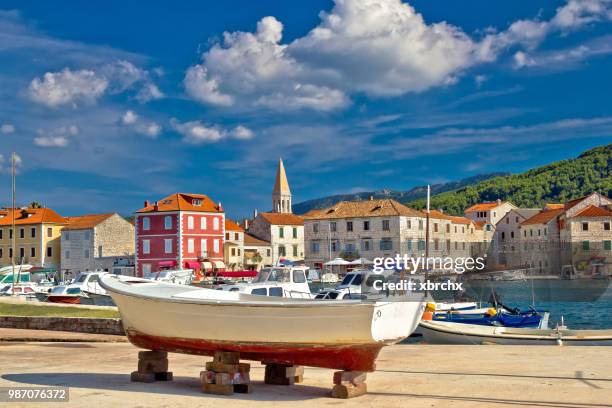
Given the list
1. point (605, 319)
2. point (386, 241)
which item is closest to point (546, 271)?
point (386, 241)

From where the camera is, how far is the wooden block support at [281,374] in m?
10.7

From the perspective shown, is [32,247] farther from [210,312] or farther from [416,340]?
[210,312]

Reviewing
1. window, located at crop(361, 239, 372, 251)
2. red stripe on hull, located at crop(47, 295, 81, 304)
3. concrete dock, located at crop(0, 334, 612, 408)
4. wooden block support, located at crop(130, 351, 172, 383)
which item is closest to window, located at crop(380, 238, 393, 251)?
window, located at crop(361, 239, 372, 251)

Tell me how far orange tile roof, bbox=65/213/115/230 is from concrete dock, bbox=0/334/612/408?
65.0m

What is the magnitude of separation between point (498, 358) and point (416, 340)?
8.85 meters

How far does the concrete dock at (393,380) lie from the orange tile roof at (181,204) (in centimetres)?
5740

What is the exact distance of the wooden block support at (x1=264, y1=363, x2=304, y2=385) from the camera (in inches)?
420

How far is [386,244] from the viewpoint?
74688 mm

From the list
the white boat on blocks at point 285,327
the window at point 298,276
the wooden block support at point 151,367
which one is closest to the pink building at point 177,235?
the window at point 298,276

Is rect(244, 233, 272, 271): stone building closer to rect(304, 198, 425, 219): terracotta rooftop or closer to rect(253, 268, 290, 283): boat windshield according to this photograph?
rect(304, 198, 425, 219): terracotta rooftop

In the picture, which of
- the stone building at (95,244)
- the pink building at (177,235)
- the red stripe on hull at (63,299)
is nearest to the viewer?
the red stripe on hull at (63,299)

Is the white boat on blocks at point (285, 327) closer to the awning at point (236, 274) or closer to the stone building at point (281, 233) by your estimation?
the awning at point (236, 274)

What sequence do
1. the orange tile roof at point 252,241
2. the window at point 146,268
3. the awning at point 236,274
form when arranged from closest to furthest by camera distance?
the awning at point 236,274
the window at point 146,268
the orange tile roof at point 252,241

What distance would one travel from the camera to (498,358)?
45.9 feet
